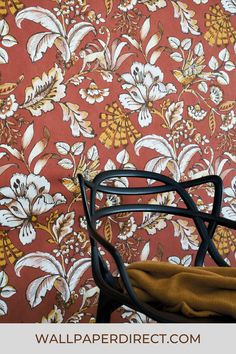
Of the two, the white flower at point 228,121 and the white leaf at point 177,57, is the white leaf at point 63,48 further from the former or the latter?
the white flower at point 228,121

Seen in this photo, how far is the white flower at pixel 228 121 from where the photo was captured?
2.08m

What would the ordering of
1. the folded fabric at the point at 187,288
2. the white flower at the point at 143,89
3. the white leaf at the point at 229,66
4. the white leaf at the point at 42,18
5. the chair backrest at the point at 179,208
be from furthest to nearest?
the white leaf at the point at 229,66 → the white flower at the point at 143,89 → the white leaf at the point at 42,18 → the chair backrest at the point at 179,208 → the folded fabric at the point at 187,288

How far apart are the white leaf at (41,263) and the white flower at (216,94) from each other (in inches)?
29.9

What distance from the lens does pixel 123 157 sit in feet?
6.49

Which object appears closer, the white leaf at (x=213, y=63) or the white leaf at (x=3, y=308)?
the white leaf at (x=3, y=308)

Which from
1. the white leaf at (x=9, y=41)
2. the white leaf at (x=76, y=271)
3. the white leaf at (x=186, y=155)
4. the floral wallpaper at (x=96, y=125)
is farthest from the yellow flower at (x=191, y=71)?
the white leaf at (x=76, y=271)

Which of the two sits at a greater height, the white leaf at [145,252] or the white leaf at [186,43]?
the white leaf at [186,43]

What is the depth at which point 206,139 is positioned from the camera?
6.75ft

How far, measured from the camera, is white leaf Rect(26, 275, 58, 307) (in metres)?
1.91

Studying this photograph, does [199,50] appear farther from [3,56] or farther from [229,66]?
[3,56]

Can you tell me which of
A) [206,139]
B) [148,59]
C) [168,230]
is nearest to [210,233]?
[168,230]
